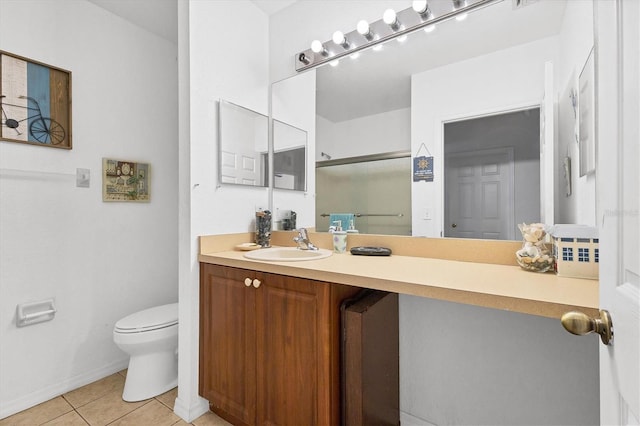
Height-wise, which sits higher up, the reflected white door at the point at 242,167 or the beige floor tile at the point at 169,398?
the reflected white door at the point at 242,167

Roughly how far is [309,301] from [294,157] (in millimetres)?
1154

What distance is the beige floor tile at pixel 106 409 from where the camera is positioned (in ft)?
5.14

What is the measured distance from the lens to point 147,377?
1769 millimetres

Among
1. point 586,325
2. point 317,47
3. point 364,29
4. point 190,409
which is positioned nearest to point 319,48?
point 317,47

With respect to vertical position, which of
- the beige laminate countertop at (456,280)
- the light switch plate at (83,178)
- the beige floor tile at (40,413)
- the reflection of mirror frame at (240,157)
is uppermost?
the reflection of mirror frame at (240,157)

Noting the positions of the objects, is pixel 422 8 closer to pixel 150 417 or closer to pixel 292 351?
pixel 292 351

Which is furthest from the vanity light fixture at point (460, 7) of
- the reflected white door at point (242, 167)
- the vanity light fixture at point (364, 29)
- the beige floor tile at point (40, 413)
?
the beige floor tile at point (40, 413)

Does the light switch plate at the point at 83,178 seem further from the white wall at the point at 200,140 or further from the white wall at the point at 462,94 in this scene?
the white wall at the point at 462,94

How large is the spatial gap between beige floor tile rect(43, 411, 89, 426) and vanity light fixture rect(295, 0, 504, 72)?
2377mm

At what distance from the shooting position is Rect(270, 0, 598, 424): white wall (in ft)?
3.76

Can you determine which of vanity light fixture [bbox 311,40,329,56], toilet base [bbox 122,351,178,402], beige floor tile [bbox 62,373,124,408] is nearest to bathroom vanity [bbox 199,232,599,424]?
toilet base [bbox 122,351,178,402]

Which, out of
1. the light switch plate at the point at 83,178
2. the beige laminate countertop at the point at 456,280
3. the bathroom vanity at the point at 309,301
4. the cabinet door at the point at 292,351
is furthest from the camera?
the light switch plate at the point at 83,178

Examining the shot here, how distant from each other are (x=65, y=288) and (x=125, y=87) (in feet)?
4.75

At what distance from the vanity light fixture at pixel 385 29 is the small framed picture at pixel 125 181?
142 centimetres
